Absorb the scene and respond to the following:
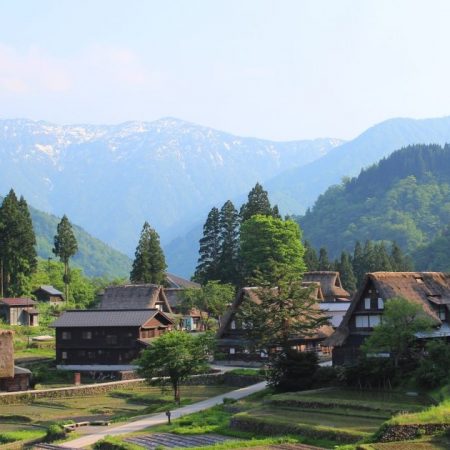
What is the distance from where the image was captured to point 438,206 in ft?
601

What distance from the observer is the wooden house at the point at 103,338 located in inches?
2478

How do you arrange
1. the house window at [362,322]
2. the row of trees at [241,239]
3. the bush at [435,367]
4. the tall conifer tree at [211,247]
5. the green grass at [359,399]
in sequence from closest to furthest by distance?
the green grass at [359,399] → the bush at [435,367] → the house window at [362,322] → the row of trees at [241,239] → the tall conifer tree at [211,247]

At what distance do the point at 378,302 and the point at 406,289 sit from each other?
5.71 feet

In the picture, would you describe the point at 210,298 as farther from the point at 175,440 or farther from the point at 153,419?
the point at 175,440

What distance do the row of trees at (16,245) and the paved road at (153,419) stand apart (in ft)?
116

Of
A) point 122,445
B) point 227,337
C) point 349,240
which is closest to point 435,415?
point 122,445

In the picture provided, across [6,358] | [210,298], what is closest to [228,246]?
[210,298]

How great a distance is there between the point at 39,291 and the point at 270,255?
30.1m

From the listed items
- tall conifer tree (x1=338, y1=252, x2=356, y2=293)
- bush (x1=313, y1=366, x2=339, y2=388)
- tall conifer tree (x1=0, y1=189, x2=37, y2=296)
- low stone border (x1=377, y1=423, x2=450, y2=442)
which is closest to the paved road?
bush (x1=313, y1=366, x2=339, y2=388)

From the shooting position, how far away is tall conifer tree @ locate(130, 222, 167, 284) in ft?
265

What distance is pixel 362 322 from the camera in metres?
49.1

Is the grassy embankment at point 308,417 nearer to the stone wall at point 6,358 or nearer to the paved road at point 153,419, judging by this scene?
the paved road at point 153,419

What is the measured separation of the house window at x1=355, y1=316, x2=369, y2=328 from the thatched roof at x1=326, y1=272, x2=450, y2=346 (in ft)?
→ 1.71

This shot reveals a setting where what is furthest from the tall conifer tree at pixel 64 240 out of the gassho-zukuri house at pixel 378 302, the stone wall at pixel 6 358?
the gassho-zukuri house at pixel 378 302
